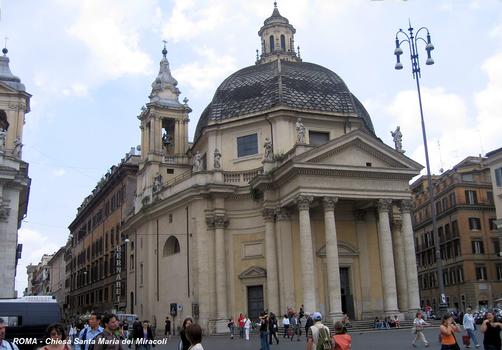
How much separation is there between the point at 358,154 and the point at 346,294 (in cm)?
879

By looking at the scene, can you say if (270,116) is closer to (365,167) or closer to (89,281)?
(365,167)

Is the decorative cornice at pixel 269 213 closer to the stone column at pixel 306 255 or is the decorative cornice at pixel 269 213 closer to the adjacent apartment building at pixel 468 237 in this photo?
the stone column at pixel 306 255

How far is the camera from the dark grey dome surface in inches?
1555

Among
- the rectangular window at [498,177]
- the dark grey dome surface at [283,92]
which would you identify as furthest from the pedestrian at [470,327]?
the rectangular window at [498,177]

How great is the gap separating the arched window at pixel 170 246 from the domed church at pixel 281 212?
0.08 metres

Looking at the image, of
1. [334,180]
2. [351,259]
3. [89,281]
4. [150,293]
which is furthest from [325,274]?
[89,281]

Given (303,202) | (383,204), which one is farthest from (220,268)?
(383,204)

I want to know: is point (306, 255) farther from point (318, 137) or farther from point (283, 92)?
point (283, 92)

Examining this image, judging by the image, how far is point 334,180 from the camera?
3375 centimetres

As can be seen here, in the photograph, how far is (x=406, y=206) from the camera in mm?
35344

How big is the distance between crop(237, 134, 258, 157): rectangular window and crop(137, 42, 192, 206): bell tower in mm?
7110

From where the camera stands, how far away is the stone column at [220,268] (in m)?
36.0

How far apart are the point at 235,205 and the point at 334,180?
7654mm

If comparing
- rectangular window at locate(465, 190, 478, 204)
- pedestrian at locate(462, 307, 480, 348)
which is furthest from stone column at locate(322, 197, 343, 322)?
rectangular window at locate(465, 190, 478, 204)
